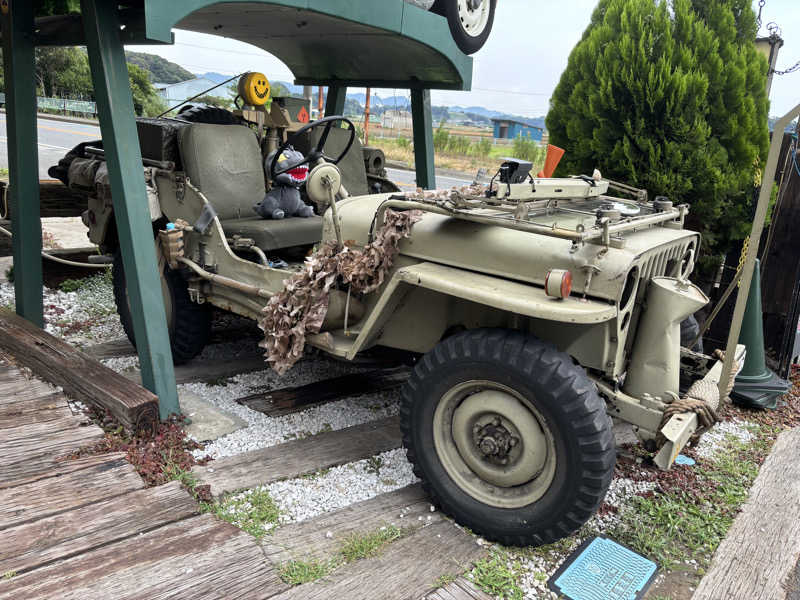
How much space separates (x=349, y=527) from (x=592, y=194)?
2396mm

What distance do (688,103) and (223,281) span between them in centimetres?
388

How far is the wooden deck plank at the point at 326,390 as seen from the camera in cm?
428

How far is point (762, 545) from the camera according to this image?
120 inches

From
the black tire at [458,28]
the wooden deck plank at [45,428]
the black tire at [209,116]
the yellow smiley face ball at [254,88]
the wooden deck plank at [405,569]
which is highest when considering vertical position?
the black tire at [458,28]

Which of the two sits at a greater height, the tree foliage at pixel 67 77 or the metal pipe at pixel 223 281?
the tree foliage at pixel 67 77

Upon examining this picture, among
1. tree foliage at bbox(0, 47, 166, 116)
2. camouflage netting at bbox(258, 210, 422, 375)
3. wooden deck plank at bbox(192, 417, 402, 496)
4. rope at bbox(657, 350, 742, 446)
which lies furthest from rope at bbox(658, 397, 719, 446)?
tree foliage at bbox(0, 47, 166, 116)

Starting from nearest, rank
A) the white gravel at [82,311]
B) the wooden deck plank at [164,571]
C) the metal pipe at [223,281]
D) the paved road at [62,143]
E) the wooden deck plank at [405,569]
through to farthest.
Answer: the wooden deck plank at [164,571], the wooden deck plank at [405,569], the metal pipe at [223,281], the white gravel at [82,311], the paved road at [62,143]

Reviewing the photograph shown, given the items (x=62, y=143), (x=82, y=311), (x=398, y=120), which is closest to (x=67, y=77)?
(x=62, y=143)

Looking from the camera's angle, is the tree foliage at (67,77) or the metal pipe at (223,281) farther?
the tree foliage at (67,77)

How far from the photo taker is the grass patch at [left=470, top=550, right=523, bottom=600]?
2576 millimetres

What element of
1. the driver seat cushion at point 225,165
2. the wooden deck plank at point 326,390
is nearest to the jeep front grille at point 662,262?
the wooden deck plank at point 326,390

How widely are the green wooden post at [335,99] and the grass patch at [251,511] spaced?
13.9ft

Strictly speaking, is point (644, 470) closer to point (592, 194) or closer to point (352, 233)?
point (592, 194)

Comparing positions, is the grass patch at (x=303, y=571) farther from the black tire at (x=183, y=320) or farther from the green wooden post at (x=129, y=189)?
the black tire at (x=183, y=320)
